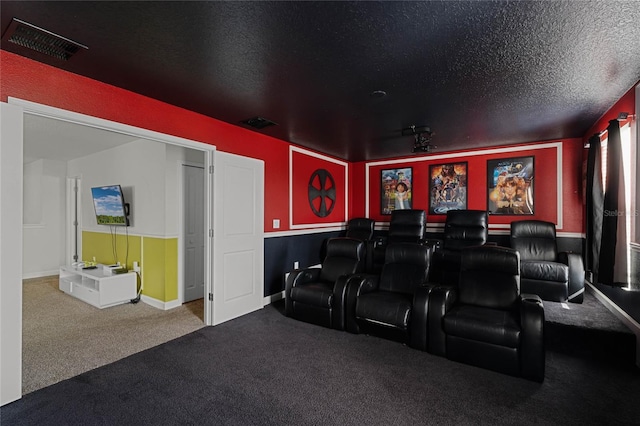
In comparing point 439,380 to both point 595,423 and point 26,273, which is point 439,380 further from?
point 26,273

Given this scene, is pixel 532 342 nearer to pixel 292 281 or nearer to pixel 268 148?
pixel 292 281

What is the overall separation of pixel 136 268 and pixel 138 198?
1.06 metres

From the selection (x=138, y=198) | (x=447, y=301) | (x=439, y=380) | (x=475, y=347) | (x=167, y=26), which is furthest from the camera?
(x=138, y=198)

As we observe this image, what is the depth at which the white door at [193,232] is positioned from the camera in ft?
15.2

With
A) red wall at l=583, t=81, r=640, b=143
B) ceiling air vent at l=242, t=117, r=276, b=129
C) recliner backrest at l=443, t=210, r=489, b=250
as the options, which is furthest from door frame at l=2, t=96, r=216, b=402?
red wall at l=583, t=81, r=640, b=143

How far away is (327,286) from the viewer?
12.8ft

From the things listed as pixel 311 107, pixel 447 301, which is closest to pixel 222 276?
pixel 311 107

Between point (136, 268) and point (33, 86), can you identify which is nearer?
point (33, 86)

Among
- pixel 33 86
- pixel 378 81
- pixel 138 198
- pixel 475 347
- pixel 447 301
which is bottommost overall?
pixel 475 347

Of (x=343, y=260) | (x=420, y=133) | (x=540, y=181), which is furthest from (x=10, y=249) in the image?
(x=540, y=181)

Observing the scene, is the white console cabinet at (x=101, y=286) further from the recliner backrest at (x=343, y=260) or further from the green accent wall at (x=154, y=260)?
the recliner backrest at (x=343, y=260)

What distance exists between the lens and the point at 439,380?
2.54 meters

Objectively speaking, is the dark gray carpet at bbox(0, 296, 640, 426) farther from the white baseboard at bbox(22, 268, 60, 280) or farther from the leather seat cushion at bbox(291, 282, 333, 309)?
the white baseboard at bbox(22, 268, 60, 280)

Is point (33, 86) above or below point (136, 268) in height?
above
